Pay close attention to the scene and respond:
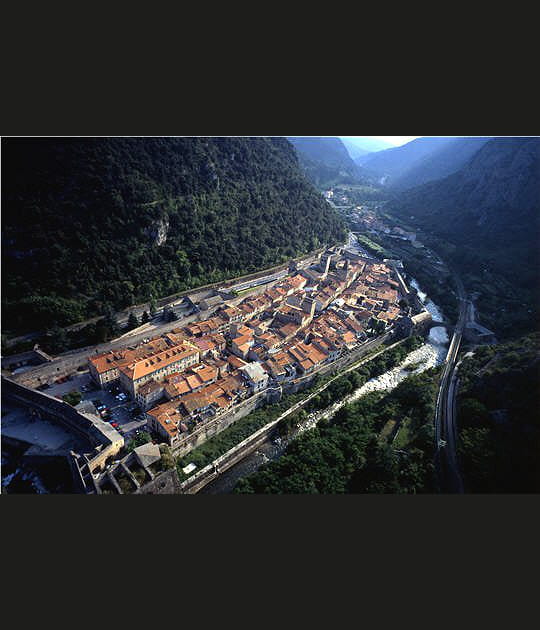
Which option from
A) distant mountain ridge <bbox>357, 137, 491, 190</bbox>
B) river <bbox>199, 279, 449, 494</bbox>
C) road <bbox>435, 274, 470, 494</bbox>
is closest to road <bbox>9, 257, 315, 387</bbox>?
river <bbox>199, 279, 449, 494</bbox>

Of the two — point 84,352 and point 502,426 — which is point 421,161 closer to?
point 502,426

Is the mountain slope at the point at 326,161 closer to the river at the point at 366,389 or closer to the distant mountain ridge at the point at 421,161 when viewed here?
the distant mountain ridge at the point at 421,161

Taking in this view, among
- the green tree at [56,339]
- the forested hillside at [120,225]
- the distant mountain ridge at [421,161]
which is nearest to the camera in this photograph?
the green tree at [56,339]

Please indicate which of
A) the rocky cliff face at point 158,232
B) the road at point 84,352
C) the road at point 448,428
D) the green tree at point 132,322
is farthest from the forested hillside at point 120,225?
the road at point 448,428

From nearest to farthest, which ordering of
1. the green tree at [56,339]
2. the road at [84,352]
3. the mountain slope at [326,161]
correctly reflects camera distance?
1. the road at [84,352]
2. the green tree at [56,339]
3. the mountain slope at [326,161]

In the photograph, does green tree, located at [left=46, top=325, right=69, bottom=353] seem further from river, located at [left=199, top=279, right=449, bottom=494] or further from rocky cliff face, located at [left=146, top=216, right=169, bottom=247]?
river, located at [left=199, top=279, right=449, bottom=494]

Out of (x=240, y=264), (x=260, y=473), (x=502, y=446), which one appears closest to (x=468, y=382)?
(x=502, y=446)
